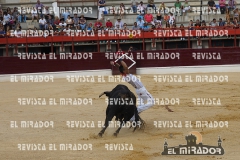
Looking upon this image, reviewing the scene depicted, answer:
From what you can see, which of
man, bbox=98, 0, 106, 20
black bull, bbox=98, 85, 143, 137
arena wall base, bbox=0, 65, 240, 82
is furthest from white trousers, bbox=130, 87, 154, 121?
man, bbox=98, 0, 106, 20

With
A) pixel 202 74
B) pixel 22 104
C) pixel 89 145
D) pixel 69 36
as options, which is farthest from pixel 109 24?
pixel 89 145

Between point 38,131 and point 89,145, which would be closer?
point 89,145

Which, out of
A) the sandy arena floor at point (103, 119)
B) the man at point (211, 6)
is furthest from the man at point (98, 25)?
the man at point (211, 6)

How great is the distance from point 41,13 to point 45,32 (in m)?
2.06

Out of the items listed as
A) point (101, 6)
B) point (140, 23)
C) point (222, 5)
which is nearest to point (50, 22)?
point (101, 6)

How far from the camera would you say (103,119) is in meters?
11.6

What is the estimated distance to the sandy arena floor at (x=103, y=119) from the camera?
27.3 feet

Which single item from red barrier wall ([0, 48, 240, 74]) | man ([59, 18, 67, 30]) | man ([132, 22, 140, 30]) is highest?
man ([59, 18, 67, 30])

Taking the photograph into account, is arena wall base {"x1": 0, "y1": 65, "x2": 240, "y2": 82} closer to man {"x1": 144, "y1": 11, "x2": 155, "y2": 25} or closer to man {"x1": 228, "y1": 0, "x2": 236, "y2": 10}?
man {"x1": 144, "y1": 11, "x2": 155, "y2": 25}

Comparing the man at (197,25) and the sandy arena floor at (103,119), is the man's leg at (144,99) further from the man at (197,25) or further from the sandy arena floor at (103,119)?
the man at (197,25)

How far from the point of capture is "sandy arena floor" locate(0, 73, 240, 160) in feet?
27.3

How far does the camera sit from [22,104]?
1452 cm

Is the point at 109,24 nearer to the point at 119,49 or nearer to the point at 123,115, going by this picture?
the point at 119,49

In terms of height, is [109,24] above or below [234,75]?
above
